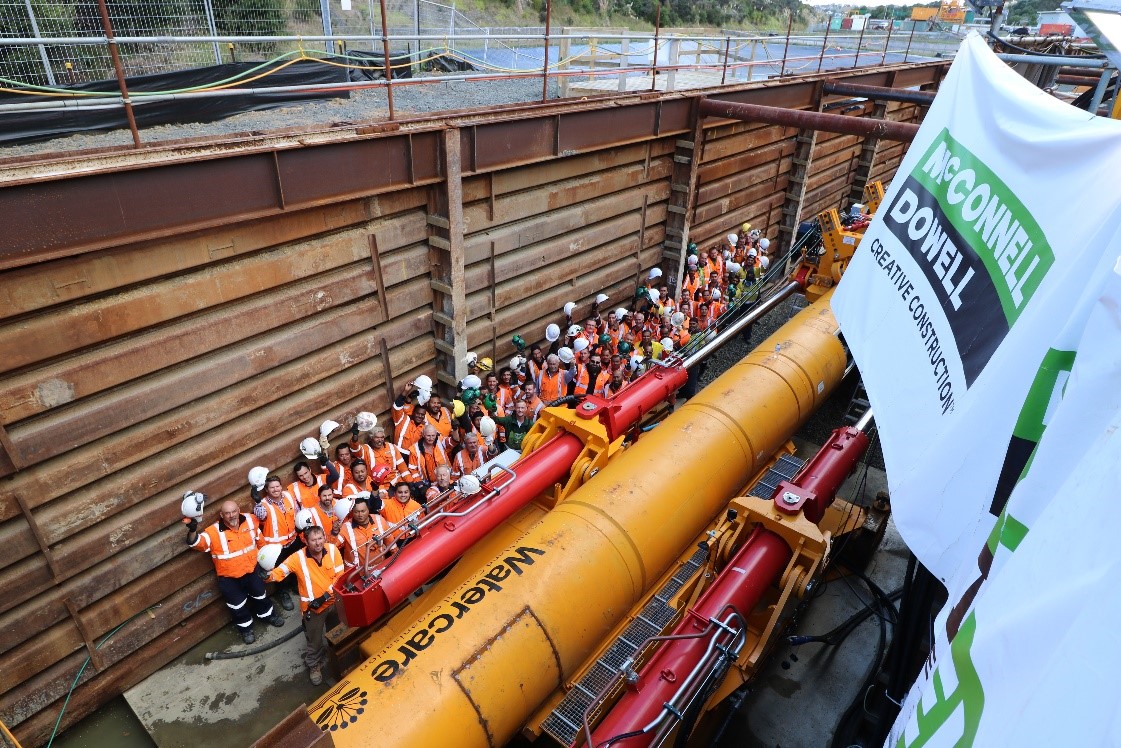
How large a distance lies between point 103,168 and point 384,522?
410 centimetres

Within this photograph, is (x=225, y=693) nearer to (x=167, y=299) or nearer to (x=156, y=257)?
(x=167, y=299)

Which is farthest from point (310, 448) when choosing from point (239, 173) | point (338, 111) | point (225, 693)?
point (338, 111)

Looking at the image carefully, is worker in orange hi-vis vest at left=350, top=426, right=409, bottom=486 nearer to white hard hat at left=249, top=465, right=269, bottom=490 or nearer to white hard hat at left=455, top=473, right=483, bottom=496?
white hard hat at left=249, top=465, right=269, bottom=490

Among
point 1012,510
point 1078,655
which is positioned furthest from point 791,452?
point 1078,655

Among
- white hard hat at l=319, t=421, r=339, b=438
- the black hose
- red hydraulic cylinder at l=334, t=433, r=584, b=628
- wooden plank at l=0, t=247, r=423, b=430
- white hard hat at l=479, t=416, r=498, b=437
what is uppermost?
wooden plank at l=0, t=247, r=423, b=430

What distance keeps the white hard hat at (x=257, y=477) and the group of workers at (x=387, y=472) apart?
1cm

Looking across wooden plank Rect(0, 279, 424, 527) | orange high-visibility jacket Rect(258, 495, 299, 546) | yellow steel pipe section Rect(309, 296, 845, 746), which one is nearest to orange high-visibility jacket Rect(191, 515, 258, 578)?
orange high-visibility jacket Rect(258, 495, 299, 546)

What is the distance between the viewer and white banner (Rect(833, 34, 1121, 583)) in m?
1.66

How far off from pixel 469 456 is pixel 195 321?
333 cm

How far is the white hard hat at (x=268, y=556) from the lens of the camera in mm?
6609

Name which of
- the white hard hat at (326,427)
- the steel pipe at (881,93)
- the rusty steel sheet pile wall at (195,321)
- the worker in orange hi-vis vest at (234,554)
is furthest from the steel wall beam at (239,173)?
the steel pipe at (881,93)

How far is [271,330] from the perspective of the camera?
7.04 m

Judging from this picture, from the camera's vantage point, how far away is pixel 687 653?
4367 mm

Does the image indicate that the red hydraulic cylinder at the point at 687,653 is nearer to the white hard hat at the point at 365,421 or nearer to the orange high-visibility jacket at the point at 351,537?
the orange high-visibility jacket at the point at 351,537
